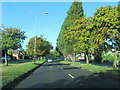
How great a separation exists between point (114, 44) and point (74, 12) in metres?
25.2

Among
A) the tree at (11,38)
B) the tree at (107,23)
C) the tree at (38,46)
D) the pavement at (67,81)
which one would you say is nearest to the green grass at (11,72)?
the pavement at (67,81)

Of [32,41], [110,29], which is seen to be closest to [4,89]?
[110,29]

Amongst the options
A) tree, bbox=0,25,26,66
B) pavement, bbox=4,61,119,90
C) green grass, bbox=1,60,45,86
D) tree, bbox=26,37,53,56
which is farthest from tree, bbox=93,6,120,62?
tree, bbox=26,37,53,56

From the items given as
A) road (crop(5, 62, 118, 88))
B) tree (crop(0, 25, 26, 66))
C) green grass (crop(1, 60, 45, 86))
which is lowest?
road (crop(5, 62, 118, 88))

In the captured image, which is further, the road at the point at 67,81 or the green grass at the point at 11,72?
the green grass at the point at 11,72

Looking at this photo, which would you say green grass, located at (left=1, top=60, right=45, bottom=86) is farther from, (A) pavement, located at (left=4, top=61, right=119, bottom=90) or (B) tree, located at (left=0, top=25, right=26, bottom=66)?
(B) tree, located at (left=0, top=25, right=26, bottom=66)

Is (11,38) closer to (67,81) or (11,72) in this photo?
(11,72)

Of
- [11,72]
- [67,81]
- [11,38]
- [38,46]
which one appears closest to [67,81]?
[67,81]

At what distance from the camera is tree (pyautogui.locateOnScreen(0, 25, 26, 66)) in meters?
24.2

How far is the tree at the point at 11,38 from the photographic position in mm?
24250

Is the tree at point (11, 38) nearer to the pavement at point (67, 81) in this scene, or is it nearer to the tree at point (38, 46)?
the pavement at point (67, 81)

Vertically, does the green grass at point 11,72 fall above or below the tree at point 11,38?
below

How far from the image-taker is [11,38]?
25.3m

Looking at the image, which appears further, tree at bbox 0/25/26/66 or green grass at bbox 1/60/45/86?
tree at bbox 0/25/26/66
